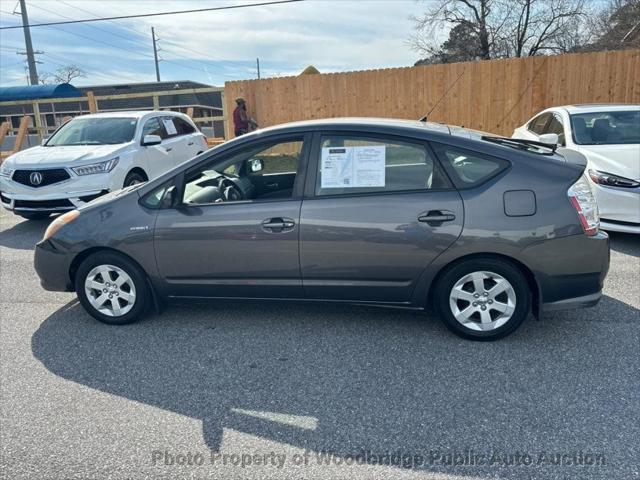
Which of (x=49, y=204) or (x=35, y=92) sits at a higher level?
(x=35, y=92)

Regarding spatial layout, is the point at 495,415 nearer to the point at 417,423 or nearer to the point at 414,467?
the point at 417,423

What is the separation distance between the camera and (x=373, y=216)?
358cm

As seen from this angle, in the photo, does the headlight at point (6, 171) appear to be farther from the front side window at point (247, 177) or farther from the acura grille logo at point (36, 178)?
the front side window at point (247, 177)

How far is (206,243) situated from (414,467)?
219 cm

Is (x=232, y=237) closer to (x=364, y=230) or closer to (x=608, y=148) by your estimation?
(x=364, y=230)

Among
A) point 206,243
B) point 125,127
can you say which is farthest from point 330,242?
point 125,127

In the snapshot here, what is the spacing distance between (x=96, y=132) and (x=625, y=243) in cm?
800

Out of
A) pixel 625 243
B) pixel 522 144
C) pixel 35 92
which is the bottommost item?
pixel 625 243

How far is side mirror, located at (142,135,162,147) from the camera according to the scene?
8.26 meters

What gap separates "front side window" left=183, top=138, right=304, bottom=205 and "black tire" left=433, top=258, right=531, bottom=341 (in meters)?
1.31

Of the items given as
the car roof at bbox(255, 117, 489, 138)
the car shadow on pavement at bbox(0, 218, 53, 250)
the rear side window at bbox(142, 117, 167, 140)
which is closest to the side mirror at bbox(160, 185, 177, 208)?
the car roof at bbox(255, 117, 489, 138)

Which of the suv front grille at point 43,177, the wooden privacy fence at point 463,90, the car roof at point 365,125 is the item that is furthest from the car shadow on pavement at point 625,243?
the suv front grille at point 43,177

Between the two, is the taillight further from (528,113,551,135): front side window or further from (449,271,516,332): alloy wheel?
(528,113,551,135): front side window

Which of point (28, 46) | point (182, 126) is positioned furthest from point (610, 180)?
point (28, 46)
